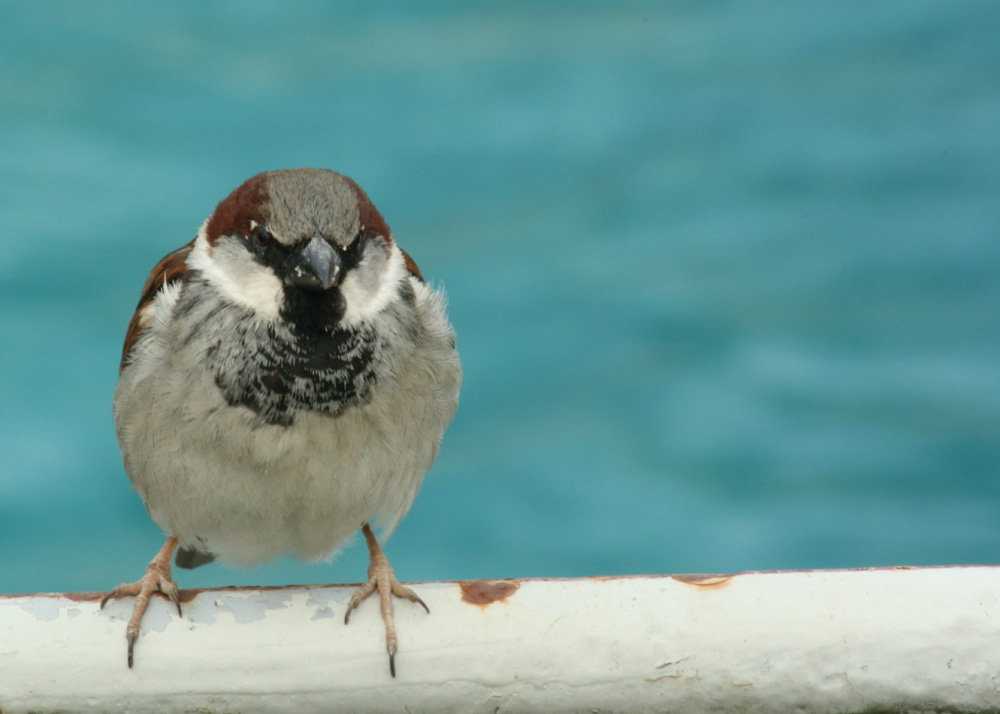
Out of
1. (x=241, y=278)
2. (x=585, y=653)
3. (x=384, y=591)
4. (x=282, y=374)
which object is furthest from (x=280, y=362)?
(x=585, y=653)

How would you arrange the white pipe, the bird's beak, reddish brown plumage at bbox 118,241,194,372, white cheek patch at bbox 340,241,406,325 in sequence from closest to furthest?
the white pipe
the bird's beak
white cheek patch at bbox 340,241,406,325
reddish brown plumage at bbox 118,241,194,372

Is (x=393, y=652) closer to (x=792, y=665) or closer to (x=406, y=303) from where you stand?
(x=792, y=665)

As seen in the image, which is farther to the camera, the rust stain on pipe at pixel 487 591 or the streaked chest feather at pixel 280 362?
the streaked chest feather at pixel 280 362

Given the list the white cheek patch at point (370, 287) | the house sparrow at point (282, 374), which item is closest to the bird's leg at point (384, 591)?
the house sparrow at point (282, 374)

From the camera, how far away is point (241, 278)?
6.00ft

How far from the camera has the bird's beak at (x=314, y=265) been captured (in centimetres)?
171

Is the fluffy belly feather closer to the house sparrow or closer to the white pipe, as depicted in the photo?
the house sparrow

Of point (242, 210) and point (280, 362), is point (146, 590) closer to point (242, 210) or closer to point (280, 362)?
point (280, 362)

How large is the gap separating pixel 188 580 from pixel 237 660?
2.65 meters

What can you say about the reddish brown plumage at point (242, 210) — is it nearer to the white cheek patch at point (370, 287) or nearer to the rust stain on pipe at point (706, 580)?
the white cheek patch at point (370, 287)

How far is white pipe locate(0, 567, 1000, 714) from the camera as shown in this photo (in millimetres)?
1438

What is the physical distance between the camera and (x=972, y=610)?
1.43 m

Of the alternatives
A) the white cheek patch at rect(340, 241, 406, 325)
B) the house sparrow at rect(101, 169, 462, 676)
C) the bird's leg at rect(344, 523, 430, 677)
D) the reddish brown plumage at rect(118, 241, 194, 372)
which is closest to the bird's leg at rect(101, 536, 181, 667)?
the house sparrow at rect(101, 169, 462, 676)

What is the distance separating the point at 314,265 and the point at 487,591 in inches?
21.9
